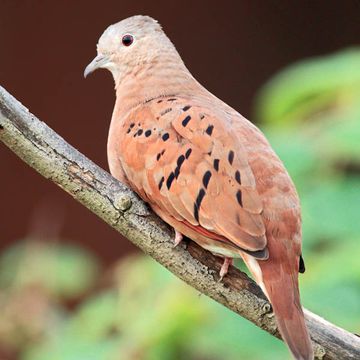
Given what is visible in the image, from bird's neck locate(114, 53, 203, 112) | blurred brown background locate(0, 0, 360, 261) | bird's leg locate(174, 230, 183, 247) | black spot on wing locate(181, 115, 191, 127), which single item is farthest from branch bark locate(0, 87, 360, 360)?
blurred brown background locate(0, 0, 360, 261)

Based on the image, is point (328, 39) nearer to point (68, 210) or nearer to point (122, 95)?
point (68, 210)

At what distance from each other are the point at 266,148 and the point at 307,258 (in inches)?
31.7

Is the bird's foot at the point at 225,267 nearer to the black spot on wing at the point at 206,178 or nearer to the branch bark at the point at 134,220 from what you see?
the branch bark at the point at 134,220

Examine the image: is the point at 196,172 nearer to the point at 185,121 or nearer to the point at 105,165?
the point at 185,121

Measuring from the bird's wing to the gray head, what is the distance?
0.45 m

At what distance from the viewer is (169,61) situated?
2.88 meters

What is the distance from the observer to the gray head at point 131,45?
2912 millimetres

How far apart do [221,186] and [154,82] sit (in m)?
0.59

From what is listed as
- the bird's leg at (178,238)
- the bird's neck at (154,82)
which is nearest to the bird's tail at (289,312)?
the bird's leg at (178,238)

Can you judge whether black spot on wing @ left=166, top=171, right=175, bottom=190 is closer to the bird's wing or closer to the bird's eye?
the bird's wing

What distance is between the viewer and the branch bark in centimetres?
222

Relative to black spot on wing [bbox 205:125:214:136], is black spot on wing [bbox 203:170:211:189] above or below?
below

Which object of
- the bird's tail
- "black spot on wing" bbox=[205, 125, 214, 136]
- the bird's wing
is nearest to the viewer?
the bird's tail

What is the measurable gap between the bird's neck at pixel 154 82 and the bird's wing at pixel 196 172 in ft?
0.64
